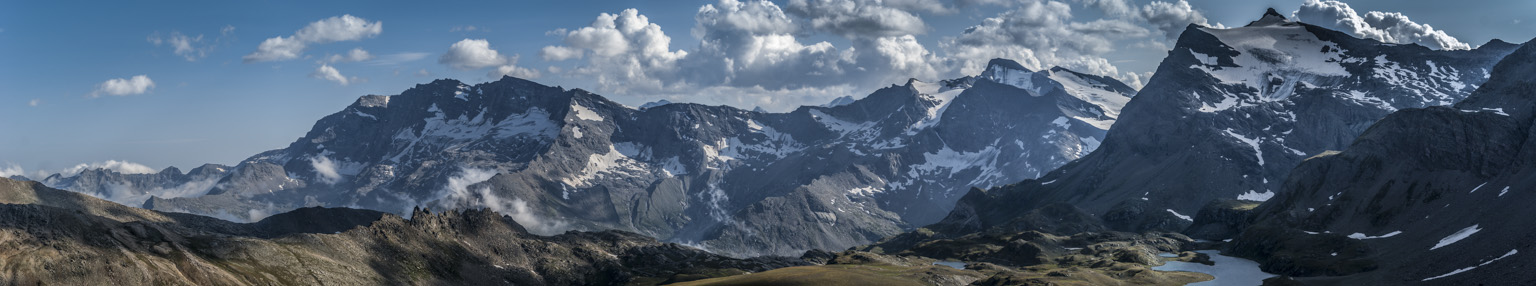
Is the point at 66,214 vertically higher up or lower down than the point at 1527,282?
higher up

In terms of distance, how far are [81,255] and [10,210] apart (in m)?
20.1

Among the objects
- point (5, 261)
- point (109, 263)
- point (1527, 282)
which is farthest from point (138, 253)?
point (1527, 282)

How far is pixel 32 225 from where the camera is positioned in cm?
18712

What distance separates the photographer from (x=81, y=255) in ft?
597

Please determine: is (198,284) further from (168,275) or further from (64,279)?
(64,279)

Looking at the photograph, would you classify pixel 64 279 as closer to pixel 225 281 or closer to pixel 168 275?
pixel 168 275

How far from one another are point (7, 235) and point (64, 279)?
15.6 m

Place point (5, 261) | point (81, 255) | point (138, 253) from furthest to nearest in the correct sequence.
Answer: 1. point (138, 253)
2. point (81, 255)
3. point (5, 261)

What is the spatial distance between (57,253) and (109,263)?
813 centimetres

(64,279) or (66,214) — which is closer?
(64,279)

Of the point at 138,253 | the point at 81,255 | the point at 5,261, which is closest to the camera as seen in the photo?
the point at 5,261

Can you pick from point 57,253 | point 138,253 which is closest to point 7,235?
point 57,253

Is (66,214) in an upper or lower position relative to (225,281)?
upper

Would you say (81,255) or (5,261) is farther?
(81,255)
